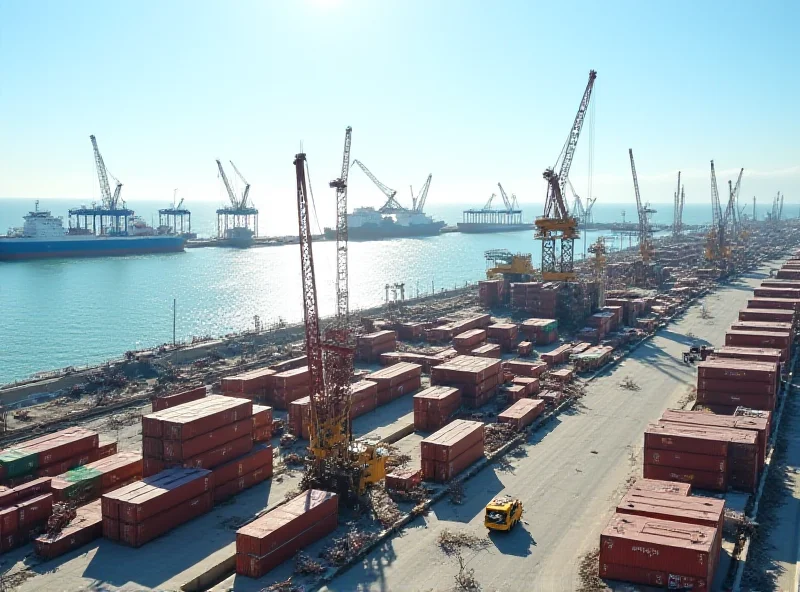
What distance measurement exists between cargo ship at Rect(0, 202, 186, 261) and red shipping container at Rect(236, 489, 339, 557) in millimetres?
113747

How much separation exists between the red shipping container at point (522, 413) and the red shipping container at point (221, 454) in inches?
472

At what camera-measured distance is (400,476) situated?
24.9 meters

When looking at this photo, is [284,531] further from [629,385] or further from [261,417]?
[629,385]

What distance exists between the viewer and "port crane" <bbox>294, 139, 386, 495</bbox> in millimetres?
23984

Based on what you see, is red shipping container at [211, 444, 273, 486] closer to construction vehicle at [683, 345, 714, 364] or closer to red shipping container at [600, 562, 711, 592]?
red shipping container at [600, 562, 711, 592]

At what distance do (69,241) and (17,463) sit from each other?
119m

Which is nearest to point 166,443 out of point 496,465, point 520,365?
point 496,465

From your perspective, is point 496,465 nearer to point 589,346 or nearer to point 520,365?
point 520,365

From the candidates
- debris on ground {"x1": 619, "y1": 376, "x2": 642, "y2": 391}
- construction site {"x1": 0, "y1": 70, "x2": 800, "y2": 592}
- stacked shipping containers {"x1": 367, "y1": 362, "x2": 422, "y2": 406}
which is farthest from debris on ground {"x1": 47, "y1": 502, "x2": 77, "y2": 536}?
debris on ground {"x1": 619, "y1": 376, "x2": 642, "y2": 391}

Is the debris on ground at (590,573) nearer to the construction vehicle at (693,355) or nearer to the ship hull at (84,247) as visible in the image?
the construction vehicle at (693,355)

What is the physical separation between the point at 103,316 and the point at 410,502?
211 ft

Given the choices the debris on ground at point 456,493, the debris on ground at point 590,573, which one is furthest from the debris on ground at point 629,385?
the debris on ground at point 590,573

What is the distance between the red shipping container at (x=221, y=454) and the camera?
2421 centimetres

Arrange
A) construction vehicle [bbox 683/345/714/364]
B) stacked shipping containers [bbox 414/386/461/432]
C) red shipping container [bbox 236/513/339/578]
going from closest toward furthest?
red shipping container [bbox 236/513/339/578] < stacked shipping containers [bbox 414/386/461/432] < construction vehicle [bbox 683/345/714/364]
